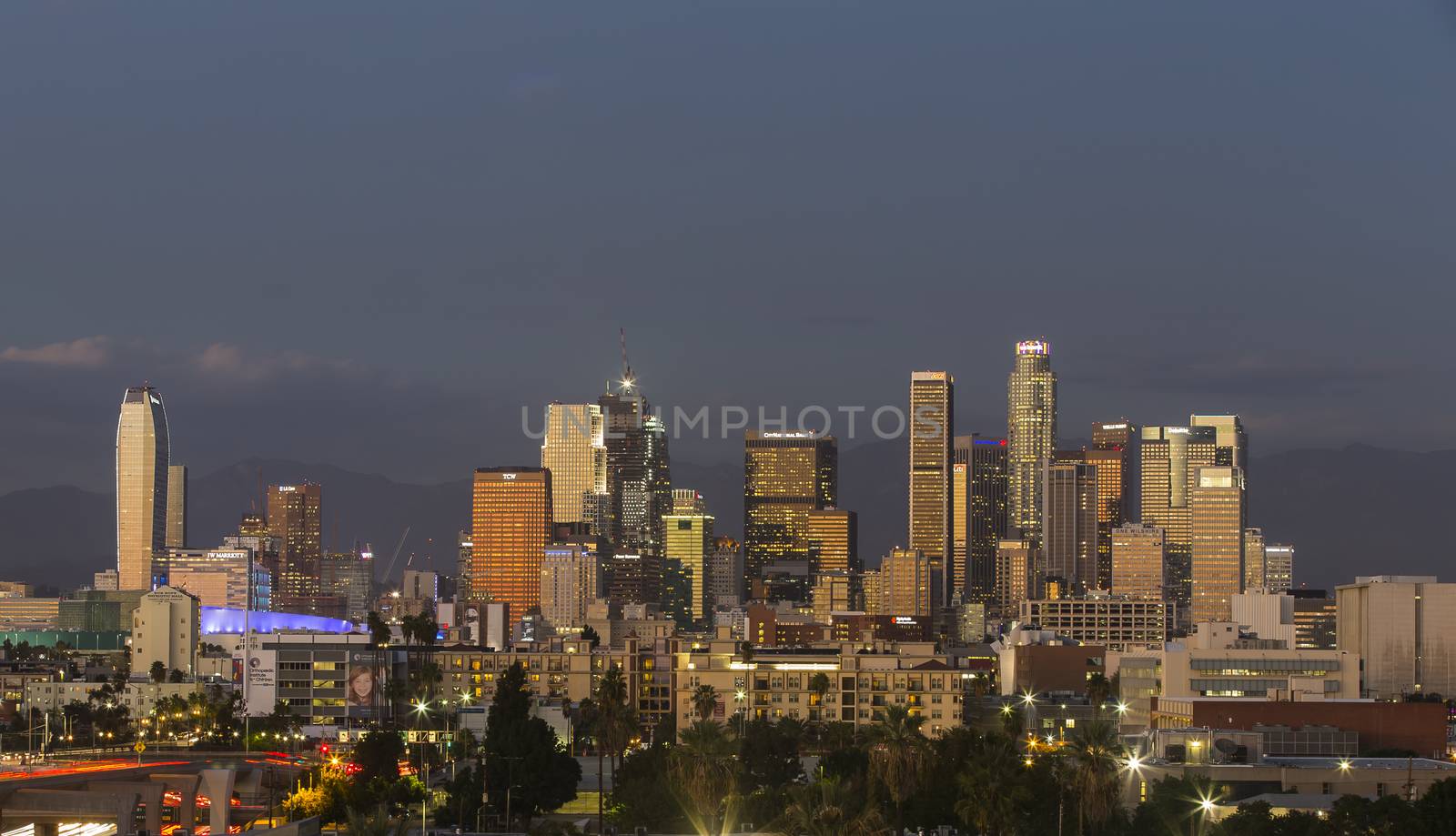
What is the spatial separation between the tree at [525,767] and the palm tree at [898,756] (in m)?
19.0

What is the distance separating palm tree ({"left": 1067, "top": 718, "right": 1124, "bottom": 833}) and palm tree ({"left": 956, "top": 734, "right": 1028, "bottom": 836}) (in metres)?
4.24

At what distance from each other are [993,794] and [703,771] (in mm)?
14791

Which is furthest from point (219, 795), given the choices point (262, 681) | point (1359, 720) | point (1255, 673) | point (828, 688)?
point (1255, 673)

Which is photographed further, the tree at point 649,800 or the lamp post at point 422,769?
the lamp post at point 422,769

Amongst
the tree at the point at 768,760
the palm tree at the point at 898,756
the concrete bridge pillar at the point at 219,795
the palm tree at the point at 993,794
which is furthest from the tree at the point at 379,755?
the palm tree at the point at 993,794

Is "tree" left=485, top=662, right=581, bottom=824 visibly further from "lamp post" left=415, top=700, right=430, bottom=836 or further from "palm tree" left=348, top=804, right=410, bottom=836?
"palm tree" left=348, top=804, right=410, bottom=836

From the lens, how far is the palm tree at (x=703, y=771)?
10425 centimetres

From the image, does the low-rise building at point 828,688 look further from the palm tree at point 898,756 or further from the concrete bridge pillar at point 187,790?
the concrete bridge pillar at point 187,790

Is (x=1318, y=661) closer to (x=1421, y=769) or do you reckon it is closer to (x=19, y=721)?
(x=1421, y=769)

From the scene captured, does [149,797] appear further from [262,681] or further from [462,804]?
[262,681]

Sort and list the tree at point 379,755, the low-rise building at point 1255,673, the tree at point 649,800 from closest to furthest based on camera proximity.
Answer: the tree at point 649,800 < the tree at point 379,755 < the low-rise building at point 1255,673

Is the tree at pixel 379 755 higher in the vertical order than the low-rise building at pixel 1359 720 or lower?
lower

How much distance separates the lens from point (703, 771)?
4144 inches

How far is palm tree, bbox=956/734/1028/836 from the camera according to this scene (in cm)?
9744
